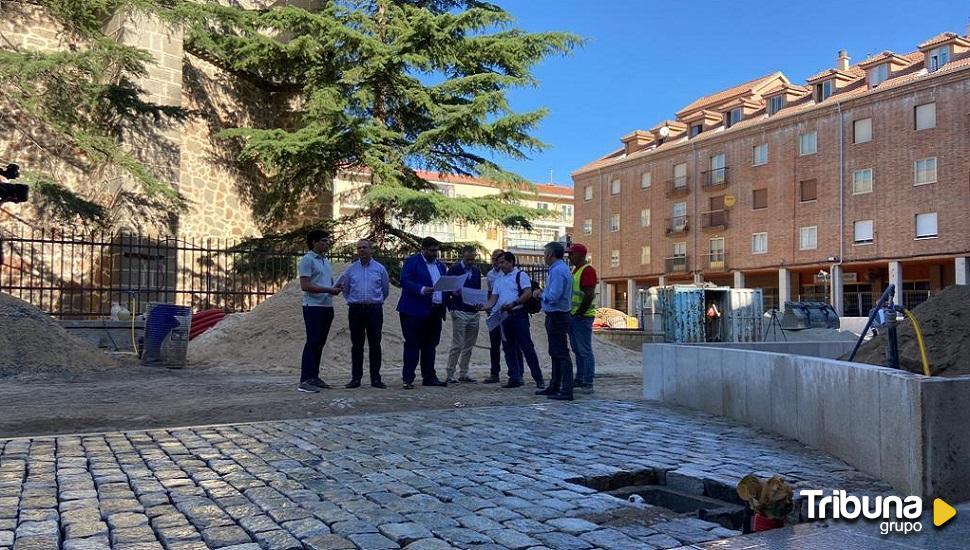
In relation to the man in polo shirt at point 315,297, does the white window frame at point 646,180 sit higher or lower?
higher

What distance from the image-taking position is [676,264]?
49.0m

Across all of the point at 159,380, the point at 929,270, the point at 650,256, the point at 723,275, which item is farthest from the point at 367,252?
the point at 650,256

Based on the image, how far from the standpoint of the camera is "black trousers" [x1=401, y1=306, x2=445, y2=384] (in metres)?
9.58

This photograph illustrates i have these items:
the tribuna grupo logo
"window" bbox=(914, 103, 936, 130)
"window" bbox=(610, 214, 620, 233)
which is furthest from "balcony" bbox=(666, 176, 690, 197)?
the tribuna grupo logo

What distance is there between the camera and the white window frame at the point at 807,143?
41.1 meters

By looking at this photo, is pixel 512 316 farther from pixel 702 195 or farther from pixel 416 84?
pixel 702 195

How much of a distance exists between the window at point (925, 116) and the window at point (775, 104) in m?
8.53

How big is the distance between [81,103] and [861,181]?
115 feet

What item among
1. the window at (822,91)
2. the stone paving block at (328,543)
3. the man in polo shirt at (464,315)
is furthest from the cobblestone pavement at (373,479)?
the window at (822,91)

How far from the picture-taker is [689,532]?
3.49 m

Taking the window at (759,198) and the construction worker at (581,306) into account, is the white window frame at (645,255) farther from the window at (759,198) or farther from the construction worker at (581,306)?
the construction worker at (581,306)

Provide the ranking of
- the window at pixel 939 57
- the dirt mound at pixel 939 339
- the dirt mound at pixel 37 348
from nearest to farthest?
the dirt mound at pixel 939 339, the dirt mound at pixel 37 348, the window at pixel 939 57

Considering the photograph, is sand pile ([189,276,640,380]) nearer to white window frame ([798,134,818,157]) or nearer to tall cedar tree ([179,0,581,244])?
tall cedar tree ([179,0,581,244])

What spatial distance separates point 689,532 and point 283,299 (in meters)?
12.5
